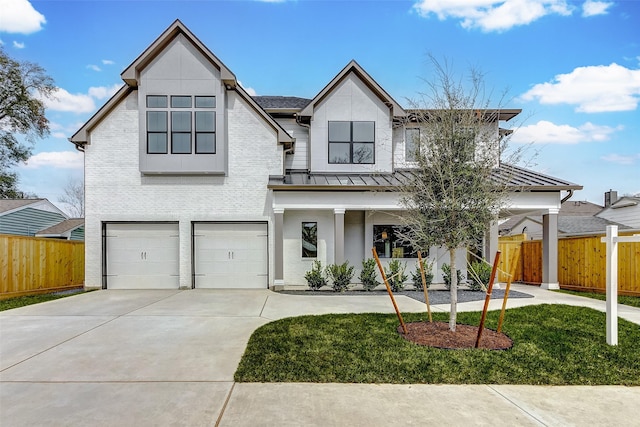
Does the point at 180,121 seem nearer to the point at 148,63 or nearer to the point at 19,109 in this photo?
the point at 148,63

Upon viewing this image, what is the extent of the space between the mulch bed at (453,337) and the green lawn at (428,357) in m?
0.20

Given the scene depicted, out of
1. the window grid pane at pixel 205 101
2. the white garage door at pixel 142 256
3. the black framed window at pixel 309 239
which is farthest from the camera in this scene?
the black framed window at pixel 309 239

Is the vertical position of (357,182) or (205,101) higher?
(205,101)

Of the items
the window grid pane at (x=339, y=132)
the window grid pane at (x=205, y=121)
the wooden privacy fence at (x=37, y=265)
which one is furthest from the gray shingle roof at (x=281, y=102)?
the wooden privacy fence at (x=37, y=265)

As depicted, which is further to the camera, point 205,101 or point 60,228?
point 60,228

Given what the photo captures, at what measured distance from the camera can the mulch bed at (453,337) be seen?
5.74m

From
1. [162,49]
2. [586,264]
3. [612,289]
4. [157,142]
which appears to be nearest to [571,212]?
[586,264]

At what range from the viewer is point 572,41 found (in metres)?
13.7

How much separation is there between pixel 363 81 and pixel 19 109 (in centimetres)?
2343

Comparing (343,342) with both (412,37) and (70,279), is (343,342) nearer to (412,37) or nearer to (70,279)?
(412,37)

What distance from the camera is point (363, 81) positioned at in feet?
46.5

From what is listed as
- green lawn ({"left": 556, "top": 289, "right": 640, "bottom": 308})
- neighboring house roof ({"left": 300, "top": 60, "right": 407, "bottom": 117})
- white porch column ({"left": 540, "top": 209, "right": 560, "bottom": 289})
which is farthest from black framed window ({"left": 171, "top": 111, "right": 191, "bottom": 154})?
green lawn ({"left": 556, "top": 289, "right": 640, "bottom": 308})

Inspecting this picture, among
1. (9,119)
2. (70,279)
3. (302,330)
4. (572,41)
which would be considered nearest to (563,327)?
(302,330)

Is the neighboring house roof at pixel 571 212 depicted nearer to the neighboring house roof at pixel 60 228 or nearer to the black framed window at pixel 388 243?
the black framed window at pixel 388 243
